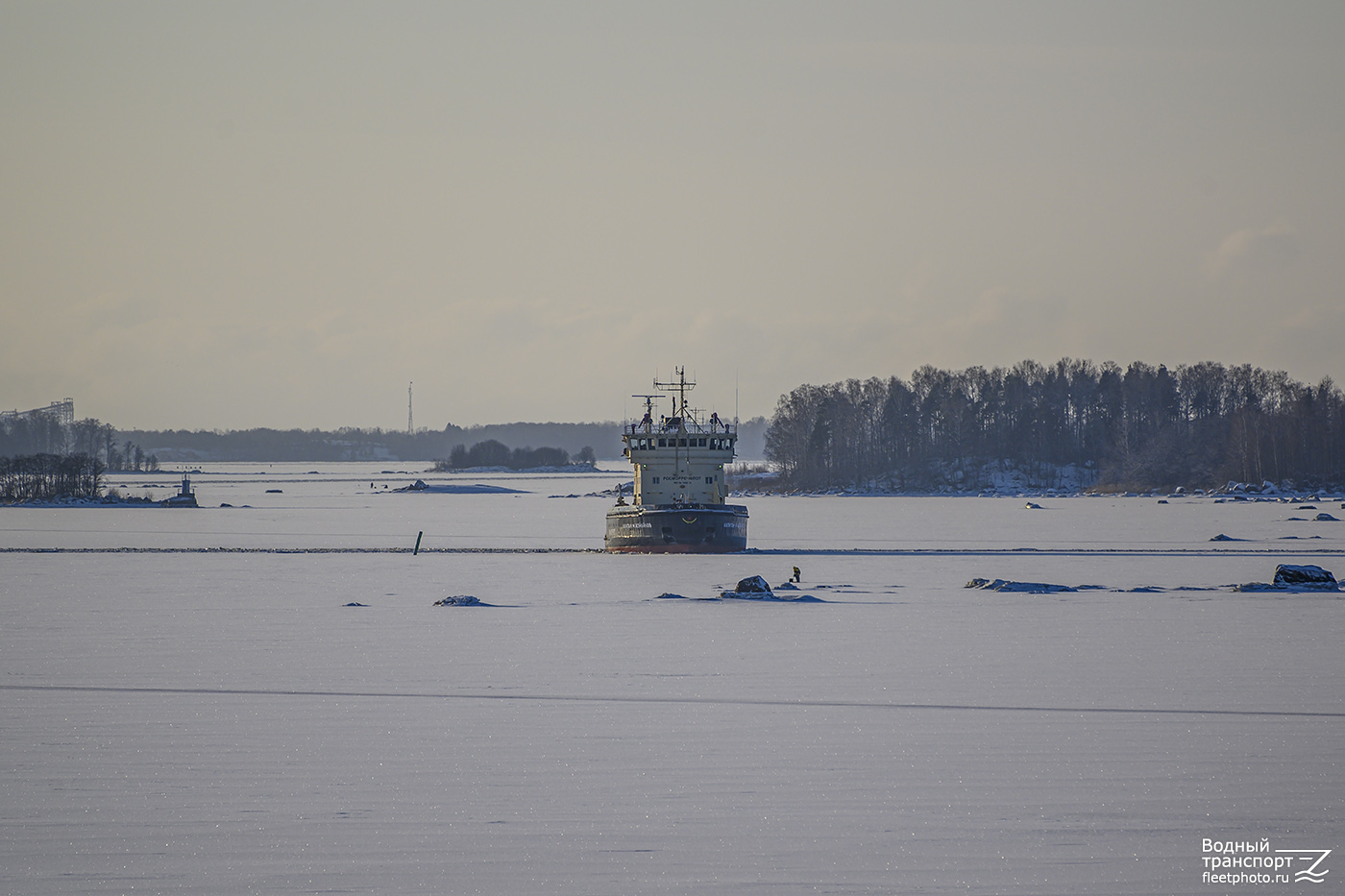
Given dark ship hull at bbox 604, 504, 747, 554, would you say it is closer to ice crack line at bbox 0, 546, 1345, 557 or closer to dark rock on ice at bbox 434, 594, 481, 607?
ice crack line at bbox 0, 546, 1345, 557

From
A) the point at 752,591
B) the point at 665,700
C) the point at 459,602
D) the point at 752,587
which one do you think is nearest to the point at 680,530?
the point at 752,587

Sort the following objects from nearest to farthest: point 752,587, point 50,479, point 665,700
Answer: point 665,700 → point 752,587 → point 50,479

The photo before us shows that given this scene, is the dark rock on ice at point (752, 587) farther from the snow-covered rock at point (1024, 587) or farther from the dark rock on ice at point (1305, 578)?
the dark rock on ice at point (1305, 578)

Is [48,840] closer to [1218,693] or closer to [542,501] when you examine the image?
[1218,693]

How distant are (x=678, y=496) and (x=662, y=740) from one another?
50659mm

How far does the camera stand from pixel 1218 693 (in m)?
19.9

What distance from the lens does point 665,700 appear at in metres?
19.6

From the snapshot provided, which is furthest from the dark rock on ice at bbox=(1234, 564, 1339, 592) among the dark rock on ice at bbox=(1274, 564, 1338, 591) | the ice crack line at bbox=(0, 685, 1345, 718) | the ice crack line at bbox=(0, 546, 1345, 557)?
the ice crack line at bbox=(0, 685, 1345, 718)

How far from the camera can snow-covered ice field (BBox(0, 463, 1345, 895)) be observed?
11469 millimetres

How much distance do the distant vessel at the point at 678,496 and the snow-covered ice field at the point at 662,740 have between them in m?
23.2

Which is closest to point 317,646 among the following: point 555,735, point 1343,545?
point 555,735

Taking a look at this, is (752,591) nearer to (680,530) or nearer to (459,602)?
(459,602)

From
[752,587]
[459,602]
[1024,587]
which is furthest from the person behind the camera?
[1024,587]

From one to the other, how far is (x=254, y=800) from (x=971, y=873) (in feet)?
24.5
